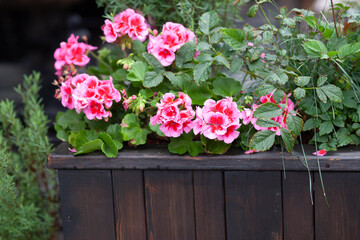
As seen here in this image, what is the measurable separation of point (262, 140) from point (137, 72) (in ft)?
1.51

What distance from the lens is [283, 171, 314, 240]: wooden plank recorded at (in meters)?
1.16

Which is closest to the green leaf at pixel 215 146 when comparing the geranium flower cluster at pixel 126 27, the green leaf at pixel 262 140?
the green leaf at pixel 262 140

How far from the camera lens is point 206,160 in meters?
1.18

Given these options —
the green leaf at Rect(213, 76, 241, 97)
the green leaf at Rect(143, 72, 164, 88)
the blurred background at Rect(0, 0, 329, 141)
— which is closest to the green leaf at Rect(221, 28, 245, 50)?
the green leaf at Rect(213, 76, 241, 97)

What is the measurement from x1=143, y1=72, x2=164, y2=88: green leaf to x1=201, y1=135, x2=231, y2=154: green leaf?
231mm

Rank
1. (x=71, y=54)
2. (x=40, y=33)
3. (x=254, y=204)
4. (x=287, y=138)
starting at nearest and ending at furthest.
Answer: (x=287, y=138)
(x=254, y=204)
(x=71, y=54)
(x=40, y=33)

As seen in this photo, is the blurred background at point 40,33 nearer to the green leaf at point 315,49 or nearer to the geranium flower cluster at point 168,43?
the geranium flower cluster at point 168,43

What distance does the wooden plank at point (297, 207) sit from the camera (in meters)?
1.16

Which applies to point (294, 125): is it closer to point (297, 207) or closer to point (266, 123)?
point (266, 123)

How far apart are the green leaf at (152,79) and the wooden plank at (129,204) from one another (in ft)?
0.87

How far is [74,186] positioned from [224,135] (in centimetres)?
49

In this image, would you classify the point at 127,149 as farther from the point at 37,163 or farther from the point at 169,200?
the point at 37,163

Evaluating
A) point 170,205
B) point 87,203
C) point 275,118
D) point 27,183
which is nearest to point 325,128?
point 275,118

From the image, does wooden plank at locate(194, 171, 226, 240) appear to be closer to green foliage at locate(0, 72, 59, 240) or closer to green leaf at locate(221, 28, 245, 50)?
green leaf at locate(221, 28, 245, 50)
